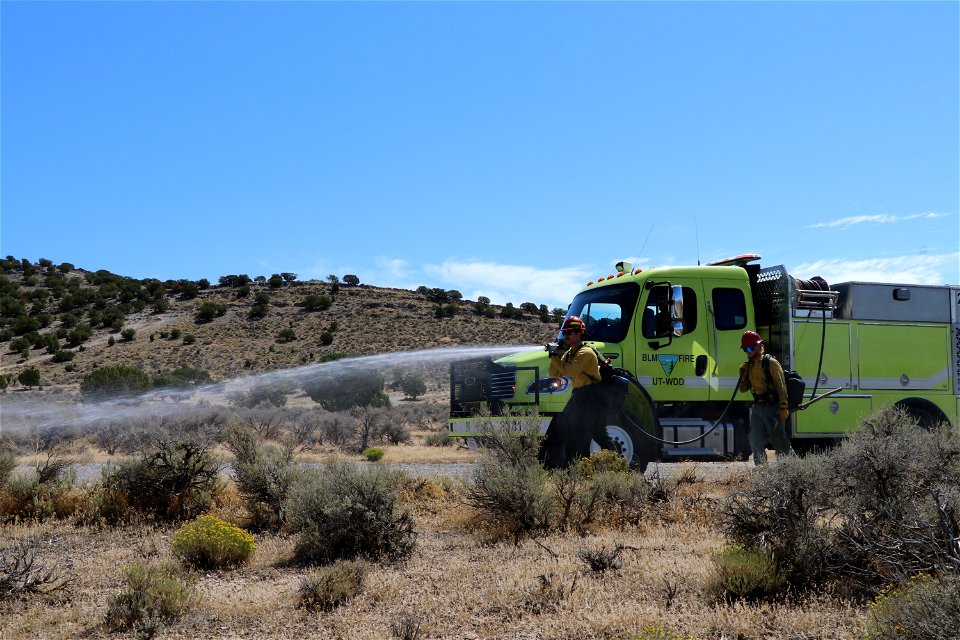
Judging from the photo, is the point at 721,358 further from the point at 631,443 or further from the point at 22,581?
the point at 22,581

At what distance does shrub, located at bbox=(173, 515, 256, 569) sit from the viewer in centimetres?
682

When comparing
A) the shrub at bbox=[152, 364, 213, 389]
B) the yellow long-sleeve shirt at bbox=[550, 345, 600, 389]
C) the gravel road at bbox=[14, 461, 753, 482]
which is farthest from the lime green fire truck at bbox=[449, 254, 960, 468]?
the shrub at bbox=[152, 364, 213, 389]

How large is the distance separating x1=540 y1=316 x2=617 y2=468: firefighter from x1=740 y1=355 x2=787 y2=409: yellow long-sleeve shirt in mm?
1876

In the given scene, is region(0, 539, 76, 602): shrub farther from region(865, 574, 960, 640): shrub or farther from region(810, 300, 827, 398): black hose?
region(810, 300, 827, 398): black hose

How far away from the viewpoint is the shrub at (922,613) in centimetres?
347

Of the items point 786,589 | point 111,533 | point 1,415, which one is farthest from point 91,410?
point 786,589

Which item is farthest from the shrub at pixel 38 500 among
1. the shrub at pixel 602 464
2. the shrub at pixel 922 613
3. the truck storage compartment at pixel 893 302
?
the truck storage compartment at pixel 893 302

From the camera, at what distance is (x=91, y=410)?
2691 centimetres

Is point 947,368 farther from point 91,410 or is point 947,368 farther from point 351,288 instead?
point 351,288

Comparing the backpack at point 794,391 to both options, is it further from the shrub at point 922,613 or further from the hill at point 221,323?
the hill at point 221,323

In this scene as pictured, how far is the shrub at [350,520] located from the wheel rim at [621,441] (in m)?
3.91

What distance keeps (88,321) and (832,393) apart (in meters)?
50.9

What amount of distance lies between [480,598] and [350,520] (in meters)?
1.82

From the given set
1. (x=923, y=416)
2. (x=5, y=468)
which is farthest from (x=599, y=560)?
(x=923, y=416)
